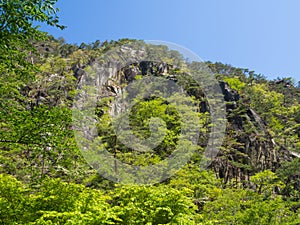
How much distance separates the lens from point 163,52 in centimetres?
4194

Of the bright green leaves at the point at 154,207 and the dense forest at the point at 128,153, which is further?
the bright green leaves at the point at 154,207

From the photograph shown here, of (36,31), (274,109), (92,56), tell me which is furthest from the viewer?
(92,56)

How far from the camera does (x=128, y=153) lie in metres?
12.9

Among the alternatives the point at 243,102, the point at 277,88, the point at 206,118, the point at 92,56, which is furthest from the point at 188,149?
the point at 277,88

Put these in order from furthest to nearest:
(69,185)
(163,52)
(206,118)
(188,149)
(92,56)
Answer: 1. (163,52)
2. (92,56)
3. (206,118)
4. (188,149)
5. (69,185)

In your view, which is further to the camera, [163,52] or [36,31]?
[163,52]

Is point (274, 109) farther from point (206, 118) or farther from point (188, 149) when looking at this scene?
point (188, 149)

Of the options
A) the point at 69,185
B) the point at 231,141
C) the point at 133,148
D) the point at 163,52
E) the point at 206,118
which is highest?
the point at 163,52

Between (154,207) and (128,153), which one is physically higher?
(128,153)

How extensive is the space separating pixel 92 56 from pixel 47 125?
33918 mm

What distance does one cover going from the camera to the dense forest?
497 centimetres

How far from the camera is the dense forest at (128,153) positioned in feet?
16.3

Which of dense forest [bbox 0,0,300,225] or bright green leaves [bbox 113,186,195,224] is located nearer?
Answer: dense forest [bbox 0,0,300,225]

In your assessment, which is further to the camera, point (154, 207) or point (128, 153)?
point (128, 153)
